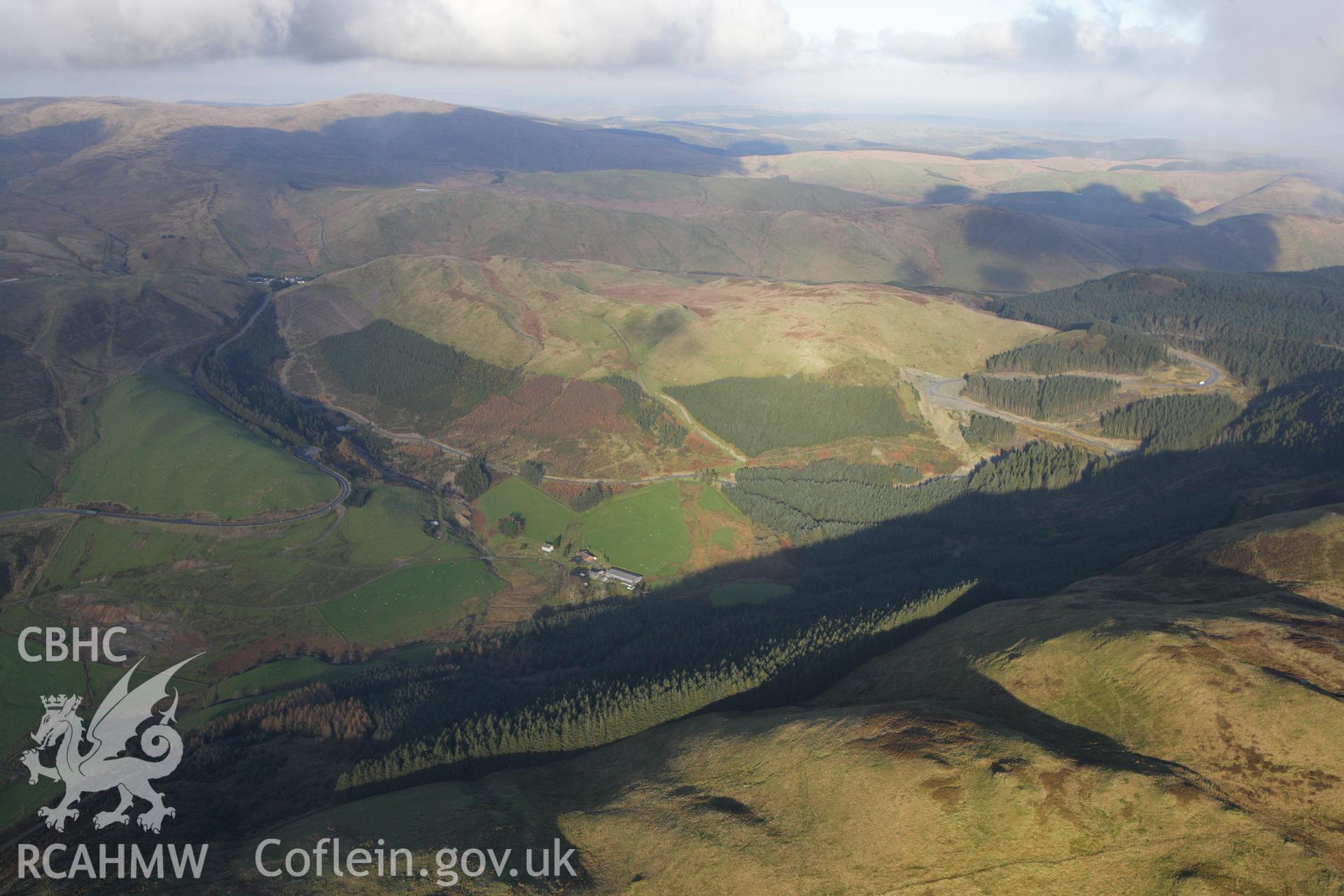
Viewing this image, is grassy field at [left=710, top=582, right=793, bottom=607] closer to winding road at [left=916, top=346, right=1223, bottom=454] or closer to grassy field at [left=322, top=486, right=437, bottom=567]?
grassy field at [left=322, top=486, right=437, bottom=567]

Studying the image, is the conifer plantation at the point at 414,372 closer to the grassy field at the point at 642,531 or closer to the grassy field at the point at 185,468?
the grassy field at the point at 185,468

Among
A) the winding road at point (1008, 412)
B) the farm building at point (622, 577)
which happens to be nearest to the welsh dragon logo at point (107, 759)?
the farm building at point (622, 577)

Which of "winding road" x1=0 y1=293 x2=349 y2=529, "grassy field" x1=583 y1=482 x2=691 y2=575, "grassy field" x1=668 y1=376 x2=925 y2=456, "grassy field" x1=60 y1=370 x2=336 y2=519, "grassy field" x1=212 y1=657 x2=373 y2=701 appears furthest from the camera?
"grassy field" x1=668 y1=376 x2=925 y2=456

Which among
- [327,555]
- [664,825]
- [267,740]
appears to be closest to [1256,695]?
A: [664,825]

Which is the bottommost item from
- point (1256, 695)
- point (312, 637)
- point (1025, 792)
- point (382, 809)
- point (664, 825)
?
point (312, 637)

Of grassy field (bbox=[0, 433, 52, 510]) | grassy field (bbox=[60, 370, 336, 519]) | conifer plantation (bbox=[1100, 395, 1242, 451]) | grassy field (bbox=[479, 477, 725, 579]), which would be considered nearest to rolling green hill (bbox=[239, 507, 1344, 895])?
grassy field (bbox=[479, 477, 725, 579])

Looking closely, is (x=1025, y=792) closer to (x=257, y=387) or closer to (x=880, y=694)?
(x=880, y=694)
